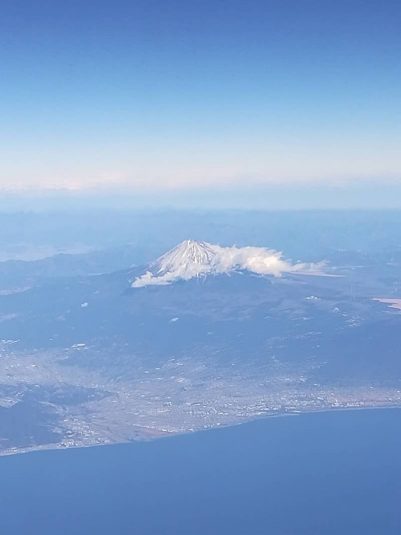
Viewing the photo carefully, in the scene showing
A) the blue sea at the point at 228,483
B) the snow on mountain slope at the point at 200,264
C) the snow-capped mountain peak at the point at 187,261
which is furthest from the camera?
the snow-capped mountain peak at the point at 187,261

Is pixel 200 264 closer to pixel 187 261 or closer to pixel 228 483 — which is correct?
pixel 187 261

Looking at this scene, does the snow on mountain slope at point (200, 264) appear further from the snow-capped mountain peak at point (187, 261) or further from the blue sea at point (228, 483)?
the blue sea at point (228, 483)

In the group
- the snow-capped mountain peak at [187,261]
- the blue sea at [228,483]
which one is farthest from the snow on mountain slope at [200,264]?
the blue sea at [228,483]

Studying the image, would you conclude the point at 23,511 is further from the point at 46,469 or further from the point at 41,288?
the point at 41,288

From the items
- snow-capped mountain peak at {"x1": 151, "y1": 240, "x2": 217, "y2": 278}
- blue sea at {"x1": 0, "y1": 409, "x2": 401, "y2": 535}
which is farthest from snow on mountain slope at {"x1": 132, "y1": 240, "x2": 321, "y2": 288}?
blue sea at {"x1": 0, "y1": 409, "x2": 401, "y2": 535}

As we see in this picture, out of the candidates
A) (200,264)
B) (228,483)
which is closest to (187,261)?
(200,264)

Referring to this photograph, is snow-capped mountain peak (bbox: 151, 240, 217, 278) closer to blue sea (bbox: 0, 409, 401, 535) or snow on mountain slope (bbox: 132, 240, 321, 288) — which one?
snow on mountain slope (bbox: 132, 240, 321, 288)
